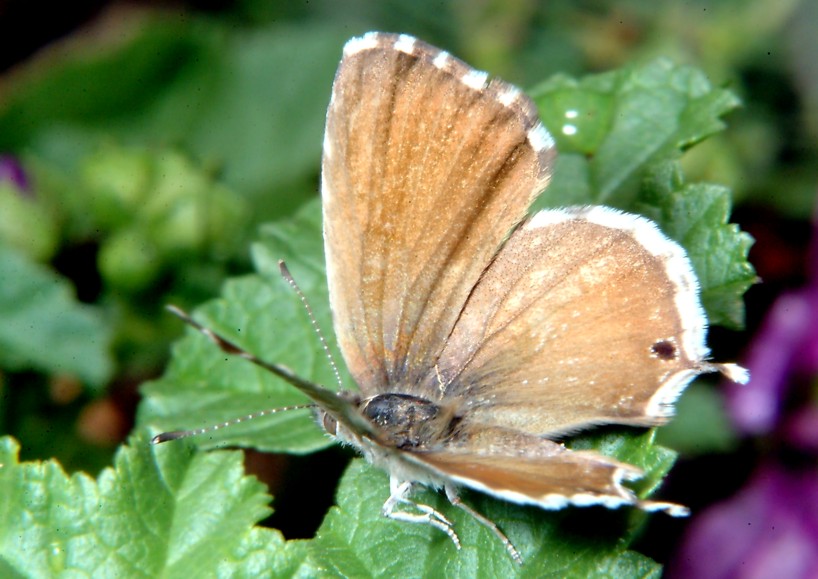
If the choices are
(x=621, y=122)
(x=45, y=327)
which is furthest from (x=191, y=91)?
(x=621, y=122)

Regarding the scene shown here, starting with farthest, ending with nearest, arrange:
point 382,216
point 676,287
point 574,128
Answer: point 574,128, point 382,216, point 676,287

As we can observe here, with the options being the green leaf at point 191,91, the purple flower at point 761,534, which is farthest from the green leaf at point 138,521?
the green leaf at point 191,91

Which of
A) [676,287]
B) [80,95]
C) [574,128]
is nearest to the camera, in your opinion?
[676,287]

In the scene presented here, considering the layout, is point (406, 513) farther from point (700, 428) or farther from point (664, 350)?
point (700, 428)

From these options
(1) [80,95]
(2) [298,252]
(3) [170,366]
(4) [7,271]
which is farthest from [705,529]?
(1) [80,95]

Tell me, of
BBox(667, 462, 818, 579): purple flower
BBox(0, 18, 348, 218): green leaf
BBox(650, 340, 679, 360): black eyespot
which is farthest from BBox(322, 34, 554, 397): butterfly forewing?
BBox(0, 18, 348, 218): green leaf

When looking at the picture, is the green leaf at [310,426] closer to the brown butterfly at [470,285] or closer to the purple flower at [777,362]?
the brown butterfly at [470,285]

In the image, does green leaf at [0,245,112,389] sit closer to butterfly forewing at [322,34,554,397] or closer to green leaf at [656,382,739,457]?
butterfly forewing at [322,34,554,397]

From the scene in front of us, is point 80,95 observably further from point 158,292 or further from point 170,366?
point 170,366
